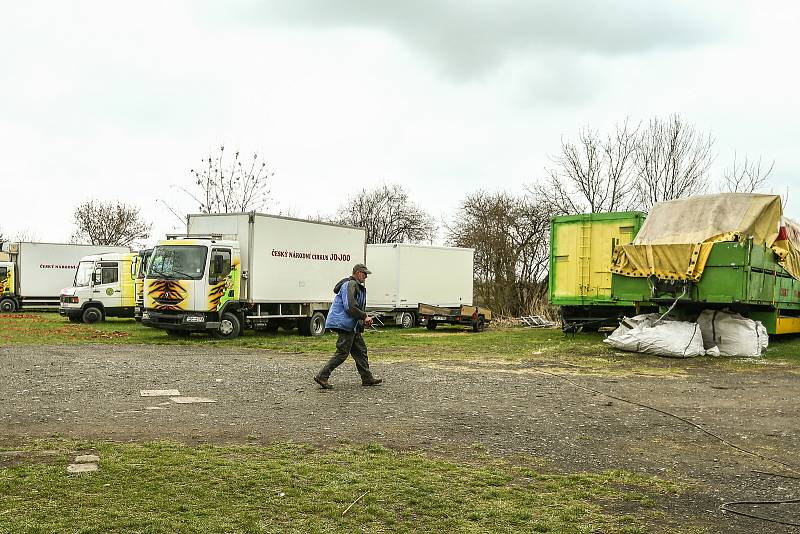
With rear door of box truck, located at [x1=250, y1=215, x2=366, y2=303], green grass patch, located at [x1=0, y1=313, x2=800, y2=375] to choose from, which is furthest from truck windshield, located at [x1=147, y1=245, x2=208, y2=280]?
green grass patch, located at [x1=0, y1=313, x2=800, y2=375]

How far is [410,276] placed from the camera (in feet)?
93.1

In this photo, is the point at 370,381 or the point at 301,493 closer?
the point at 301,493

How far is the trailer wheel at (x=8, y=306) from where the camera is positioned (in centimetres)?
3662

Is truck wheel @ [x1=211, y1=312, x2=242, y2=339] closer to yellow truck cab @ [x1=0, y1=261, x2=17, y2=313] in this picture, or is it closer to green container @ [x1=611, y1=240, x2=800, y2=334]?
green container @ [x1=611, y1=240, x2=800, y2=334]

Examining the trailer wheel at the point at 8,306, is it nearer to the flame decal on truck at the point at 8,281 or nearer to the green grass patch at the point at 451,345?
the flame decal on truck at the point at 8,281

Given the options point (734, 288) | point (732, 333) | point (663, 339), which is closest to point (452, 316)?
point (663, 339)

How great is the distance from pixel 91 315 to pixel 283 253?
427 inches

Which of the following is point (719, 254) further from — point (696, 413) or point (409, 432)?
point (409, 432)

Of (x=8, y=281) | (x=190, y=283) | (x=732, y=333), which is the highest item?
(x=190, y=283)

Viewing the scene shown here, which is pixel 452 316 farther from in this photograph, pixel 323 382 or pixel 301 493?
pixel 301 493

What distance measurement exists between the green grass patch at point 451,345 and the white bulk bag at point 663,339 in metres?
0.26

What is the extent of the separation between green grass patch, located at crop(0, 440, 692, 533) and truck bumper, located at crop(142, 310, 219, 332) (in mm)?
13547

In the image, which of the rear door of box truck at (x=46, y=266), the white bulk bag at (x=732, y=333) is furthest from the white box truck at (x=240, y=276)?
the rear door of box truck at (x=46, y=266)

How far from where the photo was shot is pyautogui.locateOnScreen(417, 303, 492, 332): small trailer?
27672 millimetres
